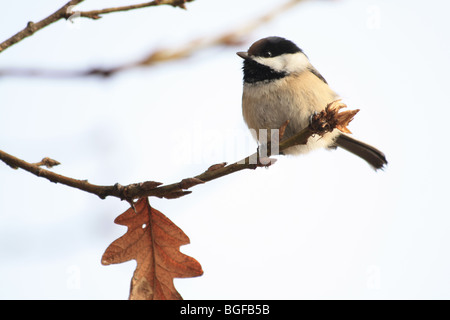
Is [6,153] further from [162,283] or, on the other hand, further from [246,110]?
[246,110]

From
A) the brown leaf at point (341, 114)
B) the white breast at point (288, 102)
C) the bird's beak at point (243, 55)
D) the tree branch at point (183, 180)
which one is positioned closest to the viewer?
the tree branch at point (183, 180)

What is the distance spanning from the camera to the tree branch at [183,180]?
151cm

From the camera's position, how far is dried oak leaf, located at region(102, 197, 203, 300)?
1.71 meters

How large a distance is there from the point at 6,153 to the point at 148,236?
634mm

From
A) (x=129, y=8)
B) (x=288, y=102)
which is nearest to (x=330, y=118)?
(x=129, y=8)

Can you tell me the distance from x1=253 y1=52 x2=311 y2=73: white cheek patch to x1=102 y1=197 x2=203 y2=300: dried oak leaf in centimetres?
152

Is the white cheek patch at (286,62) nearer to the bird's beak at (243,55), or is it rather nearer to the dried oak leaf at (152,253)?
the bird's beak at (243,55)

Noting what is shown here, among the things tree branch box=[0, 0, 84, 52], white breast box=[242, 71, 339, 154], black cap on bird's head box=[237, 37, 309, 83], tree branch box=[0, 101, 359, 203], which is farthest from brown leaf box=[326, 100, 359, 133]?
black cap on bird's head box=[237, 37, 309, 83]

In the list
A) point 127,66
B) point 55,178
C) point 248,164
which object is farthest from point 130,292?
point 127,66

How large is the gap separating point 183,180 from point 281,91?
154 centimetres

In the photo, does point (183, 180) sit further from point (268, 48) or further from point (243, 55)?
point (268, 48)

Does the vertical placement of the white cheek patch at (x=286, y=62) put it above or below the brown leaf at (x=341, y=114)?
above

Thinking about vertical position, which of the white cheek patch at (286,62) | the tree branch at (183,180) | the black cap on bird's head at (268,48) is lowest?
the tree branch at (183,180)

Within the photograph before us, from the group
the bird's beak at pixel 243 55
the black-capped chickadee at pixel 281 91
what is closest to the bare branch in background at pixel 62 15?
the black-capped chickadee at pixel 281 91
